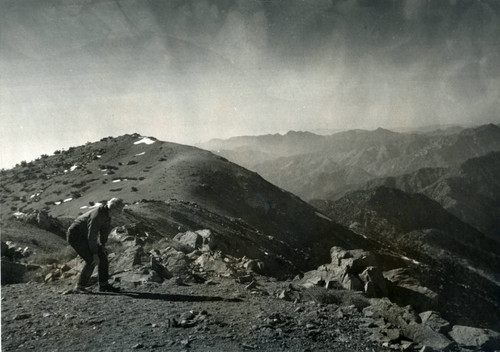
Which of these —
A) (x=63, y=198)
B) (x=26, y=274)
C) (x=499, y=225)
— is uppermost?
(x=63, y=198)

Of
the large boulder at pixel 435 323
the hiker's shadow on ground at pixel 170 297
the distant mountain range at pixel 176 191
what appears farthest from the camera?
the distant mountain range at pixel 176 191

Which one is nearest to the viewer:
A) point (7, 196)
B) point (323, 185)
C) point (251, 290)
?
point (251, 290)

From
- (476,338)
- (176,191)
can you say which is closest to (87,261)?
(476,338)

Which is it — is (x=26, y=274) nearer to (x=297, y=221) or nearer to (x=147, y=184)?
(x=147, y=184)

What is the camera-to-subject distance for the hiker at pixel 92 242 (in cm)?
830

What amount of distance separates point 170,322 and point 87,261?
3.09 m

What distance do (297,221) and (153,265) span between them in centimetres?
2796

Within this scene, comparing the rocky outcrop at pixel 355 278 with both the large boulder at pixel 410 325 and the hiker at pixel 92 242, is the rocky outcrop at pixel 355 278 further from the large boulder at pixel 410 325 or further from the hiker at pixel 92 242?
the hiker at pixel 92 242

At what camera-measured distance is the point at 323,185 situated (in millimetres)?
196000

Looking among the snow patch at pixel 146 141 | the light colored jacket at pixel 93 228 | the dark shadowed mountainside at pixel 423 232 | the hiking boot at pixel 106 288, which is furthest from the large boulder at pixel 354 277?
the snow patch at pixel 146 141

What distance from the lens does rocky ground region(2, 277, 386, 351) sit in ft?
19.4

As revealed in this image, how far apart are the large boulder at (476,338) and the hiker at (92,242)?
7279 millimetres

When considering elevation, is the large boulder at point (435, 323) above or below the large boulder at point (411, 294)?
above

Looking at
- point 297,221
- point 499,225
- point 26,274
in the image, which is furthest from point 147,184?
point 499,225
